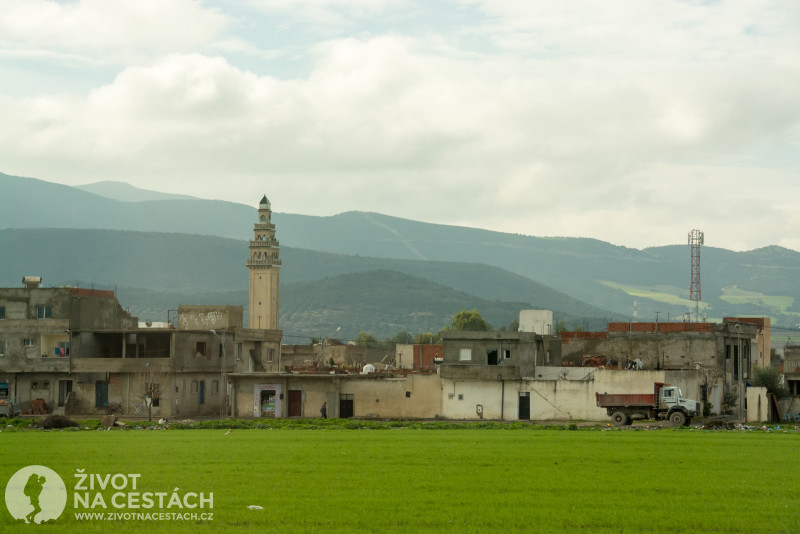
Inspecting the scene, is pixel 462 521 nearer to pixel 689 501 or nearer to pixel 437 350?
pixel 689 501

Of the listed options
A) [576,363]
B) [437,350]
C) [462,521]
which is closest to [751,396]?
[576,363]

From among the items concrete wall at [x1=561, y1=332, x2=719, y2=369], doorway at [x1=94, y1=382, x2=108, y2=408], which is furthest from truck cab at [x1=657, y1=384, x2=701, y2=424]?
doorway at [x1=94, y1=382, x2=108, y2=408]

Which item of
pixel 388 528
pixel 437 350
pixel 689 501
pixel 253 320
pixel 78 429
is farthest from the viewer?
pixel 253 320

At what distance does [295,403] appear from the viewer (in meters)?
73.2

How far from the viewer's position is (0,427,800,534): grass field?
920 inches

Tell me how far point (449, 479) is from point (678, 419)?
106 ft

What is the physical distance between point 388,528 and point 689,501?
7588 millimetres

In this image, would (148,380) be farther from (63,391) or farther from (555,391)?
(555,391)

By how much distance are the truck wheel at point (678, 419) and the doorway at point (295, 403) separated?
78.9ft

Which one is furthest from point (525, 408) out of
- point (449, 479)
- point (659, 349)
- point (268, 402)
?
point (449, 479)

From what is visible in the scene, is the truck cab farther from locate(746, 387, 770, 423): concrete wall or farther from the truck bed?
locate(746, 387, 770, 423): concrete wall

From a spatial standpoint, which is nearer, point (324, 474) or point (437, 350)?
point (324, 474)

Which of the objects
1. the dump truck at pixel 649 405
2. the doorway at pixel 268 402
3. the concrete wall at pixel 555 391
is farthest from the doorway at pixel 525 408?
the doorway at pixel 268 402

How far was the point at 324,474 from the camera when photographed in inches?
1224
